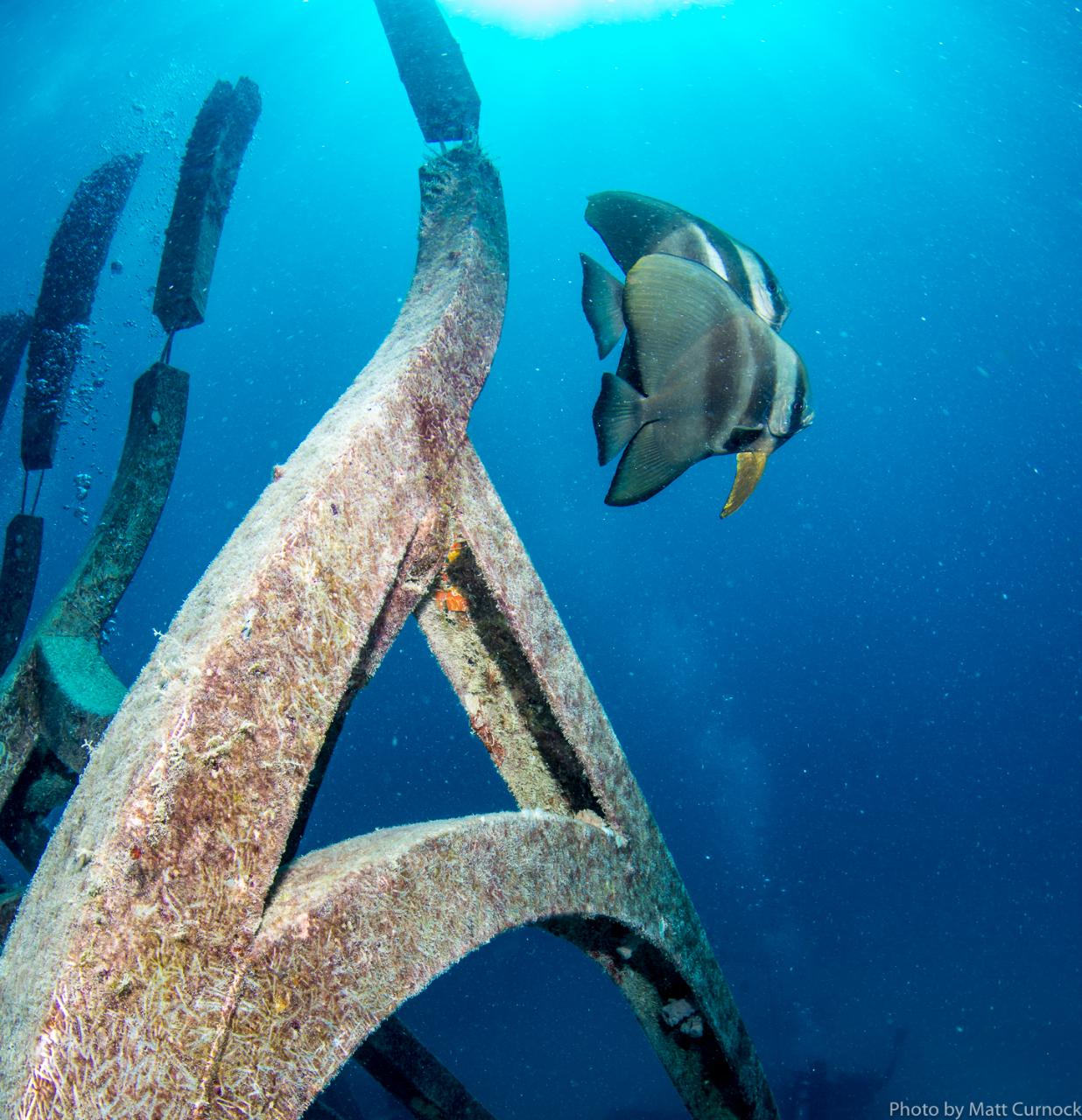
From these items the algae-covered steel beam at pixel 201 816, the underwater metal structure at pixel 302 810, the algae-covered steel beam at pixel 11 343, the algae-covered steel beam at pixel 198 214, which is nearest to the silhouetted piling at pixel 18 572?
the algae-covered steel beam at pixel 11 343

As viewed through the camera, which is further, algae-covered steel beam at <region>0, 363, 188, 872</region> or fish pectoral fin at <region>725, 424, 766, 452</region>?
algae-covered steel beam at <region>0, 363, 188, 872</region>

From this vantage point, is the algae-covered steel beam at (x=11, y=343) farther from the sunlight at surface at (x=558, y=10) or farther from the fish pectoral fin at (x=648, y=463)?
the sunlight at surface at (x=558, y=10)

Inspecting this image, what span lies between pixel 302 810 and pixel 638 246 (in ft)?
5.84

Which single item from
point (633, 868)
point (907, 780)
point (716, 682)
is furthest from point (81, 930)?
point (716, 682)

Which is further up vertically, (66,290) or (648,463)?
(66,290)

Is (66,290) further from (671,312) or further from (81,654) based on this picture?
(671,312)

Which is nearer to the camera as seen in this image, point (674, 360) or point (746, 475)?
point (674, 360)

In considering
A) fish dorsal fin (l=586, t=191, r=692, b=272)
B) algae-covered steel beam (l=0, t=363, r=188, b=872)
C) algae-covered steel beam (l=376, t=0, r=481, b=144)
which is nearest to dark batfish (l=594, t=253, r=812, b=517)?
fish dorsal fin (l=586, t=191, r=692, b=272)

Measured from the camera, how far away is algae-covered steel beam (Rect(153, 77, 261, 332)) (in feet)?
12.8

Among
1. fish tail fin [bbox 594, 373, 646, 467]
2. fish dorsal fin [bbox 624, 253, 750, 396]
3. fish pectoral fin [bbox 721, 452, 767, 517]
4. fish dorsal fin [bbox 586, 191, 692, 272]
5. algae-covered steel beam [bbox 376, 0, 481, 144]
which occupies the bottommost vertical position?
fish pectoral fin [bbox 721, 452, 767, 517]

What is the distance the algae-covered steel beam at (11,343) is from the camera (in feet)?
17.2

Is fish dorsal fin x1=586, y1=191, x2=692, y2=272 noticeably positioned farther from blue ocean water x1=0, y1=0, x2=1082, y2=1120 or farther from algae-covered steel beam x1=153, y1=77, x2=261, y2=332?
blue ocean water x1=0, y1=0, x2=1082, y2=1120

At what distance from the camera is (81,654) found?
9.85 ft

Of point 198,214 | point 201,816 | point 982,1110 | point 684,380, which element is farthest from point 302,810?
point 982,1110
